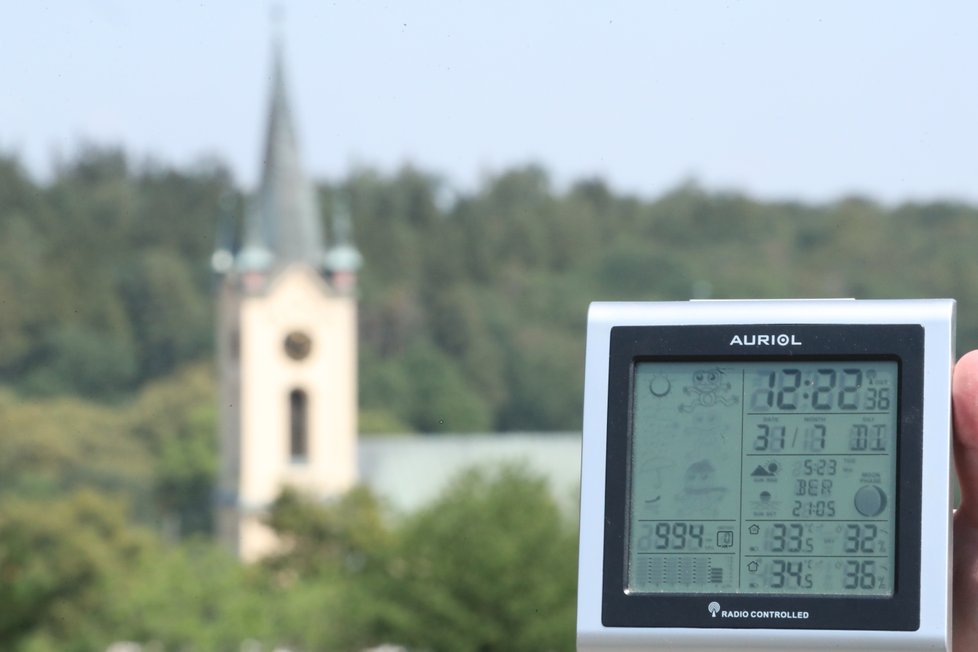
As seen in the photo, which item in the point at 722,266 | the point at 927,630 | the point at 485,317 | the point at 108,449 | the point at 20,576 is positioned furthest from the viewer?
the point at 485,317

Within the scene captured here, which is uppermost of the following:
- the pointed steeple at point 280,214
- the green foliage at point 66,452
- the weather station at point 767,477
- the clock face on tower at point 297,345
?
the pointed steeple at point 280,214

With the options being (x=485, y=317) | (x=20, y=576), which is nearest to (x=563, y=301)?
(x=485, y=317)

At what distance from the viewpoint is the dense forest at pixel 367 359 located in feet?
109

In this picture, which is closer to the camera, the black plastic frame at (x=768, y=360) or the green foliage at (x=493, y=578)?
the black plastic frame at (x=768, y=360)

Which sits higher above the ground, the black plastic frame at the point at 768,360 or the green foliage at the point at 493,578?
the black plastic frame at the point at 768,360

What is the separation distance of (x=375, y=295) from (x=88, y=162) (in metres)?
8.64

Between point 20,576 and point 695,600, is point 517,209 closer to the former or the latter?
point 20,576

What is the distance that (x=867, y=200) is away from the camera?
49.0 metres

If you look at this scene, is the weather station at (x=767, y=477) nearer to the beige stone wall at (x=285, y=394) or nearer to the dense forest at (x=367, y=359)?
the dense forest at (x=367, y=359)

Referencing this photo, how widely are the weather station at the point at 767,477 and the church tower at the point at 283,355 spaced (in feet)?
143

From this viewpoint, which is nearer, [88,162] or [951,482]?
[951,482]

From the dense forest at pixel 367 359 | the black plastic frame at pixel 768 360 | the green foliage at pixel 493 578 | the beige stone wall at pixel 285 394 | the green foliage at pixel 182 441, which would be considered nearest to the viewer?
the black plastic frame at pixel 768 360

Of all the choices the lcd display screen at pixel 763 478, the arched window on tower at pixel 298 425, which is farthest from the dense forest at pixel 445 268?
the lcd display screen at pixel 763 478

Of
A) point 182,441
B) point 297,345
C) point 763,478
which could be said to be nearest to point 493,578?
point 297,345
